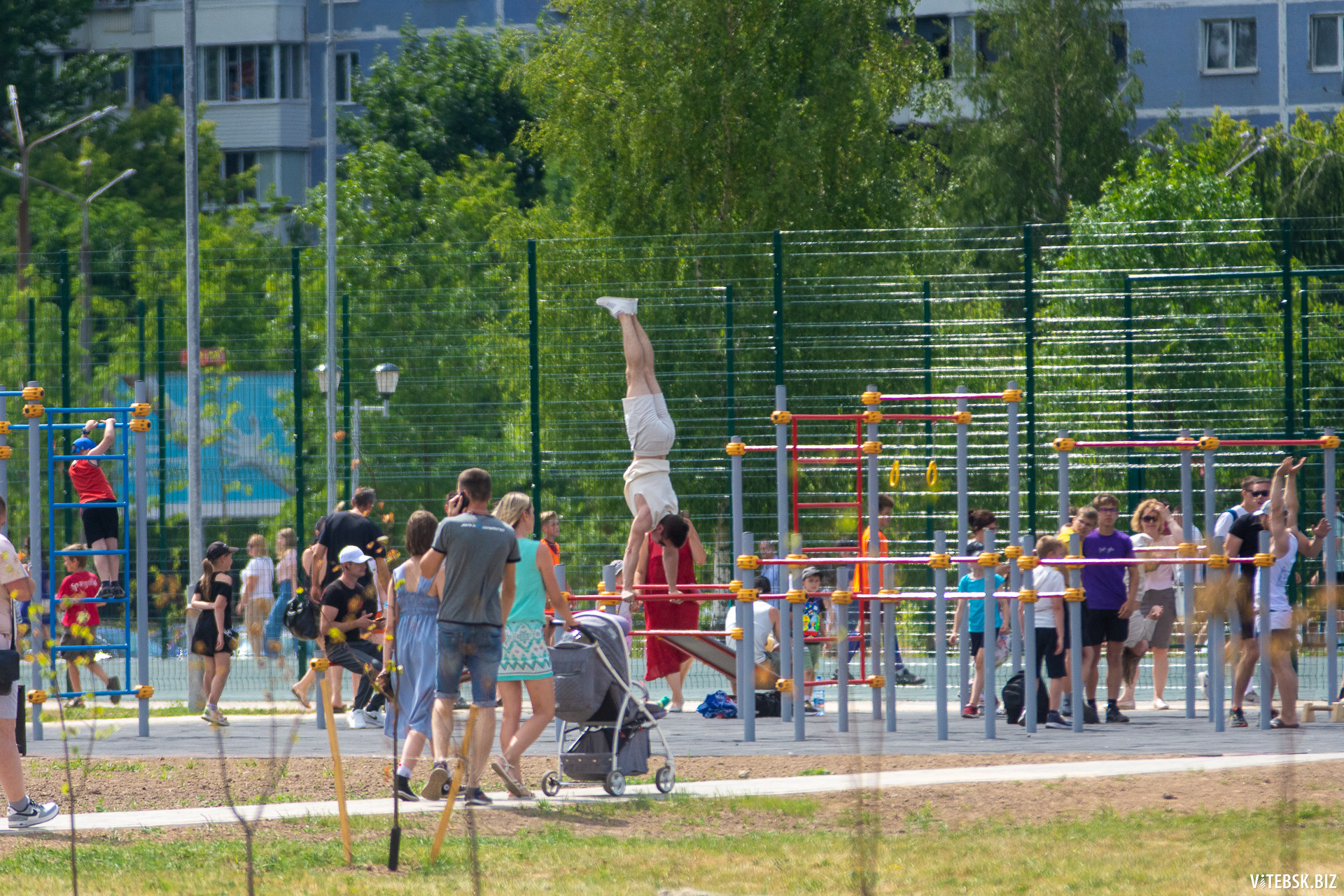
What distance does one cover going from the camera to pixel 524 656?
9562 millimetres

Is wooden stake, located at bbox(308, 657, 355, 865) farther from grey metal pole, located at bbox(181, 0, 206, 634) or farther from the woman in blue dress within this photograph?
grey metal pole, located at bbox(181, 0, 206, 634)

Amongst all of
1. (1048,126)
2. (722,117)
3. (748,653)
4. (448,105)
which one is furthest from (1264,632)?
(448,105)

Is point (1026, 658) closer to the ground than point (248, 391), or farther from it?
closer to the ground

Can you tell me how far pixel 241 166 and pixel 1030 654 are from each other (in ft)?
135

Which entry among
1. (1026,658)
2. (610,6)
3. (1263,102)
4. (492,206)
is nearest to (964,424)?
(1026,658)

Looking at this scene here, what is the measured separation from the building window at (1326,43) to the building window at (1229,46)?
4.39ft

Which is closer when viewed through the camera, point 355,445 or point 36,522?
point 36,522

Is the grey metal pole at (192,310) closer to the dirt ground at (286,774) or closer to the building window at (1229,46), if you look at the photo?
the dirt ground at (286,774)

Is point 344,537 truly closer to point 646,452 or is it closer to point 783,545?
point 646,452

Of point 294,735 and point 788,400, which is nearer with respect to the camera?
point 294,735

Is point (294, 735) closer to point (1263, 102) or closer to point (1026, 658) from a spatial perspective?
point (1026, 658)

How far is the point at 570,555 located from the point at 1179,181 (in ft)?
53.9

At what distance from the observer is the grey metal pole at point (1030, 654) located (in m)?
11.8

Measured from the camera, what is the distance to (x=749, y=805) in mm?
9117
